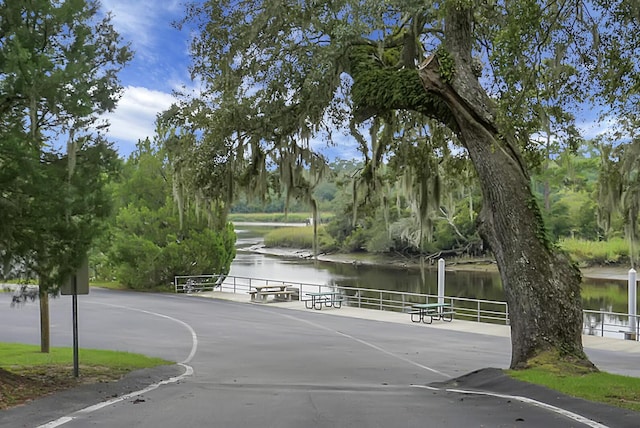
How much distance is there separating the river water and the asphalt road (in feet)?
47.2

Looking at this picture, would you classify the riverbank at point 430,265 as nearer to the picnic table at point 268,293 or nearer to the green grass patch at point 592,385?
the picnic table at point 268,293

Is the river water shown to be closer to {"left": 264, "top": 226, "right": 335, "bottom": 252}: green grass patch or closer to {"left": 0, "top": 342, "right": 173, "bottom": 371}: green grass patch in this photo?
{"left": 0, "top": 342, "right": 173, "bottom": 371}: green grass patch

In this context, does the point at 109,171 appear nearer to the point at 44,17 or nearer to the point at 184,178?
the point at 44,17

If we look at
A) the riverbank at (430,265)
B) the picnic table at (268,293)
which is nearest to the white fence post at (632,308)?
the picnic table at (268,293)

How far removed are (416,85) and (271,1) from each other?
9.94ft

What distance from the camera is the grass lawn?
24.7ft

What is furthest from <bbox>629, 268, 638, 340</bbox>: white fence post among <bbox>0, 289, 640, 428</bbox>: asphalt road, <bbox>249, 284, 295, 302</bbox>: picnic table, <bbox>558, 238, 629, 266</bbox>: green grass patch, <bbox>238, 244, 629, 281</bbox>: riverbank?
<bbox>558, 238, 629, 266</bbox>: green grass patch

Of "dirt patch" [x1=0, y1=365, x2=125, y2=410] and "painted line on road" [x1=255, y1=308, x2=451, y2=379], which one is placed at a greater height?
"dirt patch" [x1=0, y1=365, x2=125, y2=410]

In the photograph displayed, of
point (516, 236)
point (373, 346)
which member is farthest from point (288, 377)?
point (373, 346)

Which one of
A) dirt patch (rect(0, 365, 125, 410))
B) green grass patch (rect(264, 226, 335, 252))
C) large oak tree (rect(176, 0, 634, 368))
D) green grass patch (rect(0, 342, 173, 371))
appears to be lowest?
green grass patch (rect(0, 342, 173, 371))

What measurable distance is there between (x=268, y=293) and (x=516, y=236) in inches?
696

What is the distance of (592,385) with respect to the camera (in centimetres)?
751

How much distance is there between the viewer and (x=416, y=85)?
10.6 m

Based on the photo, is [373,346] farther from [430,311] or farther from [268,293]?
[268,293]
